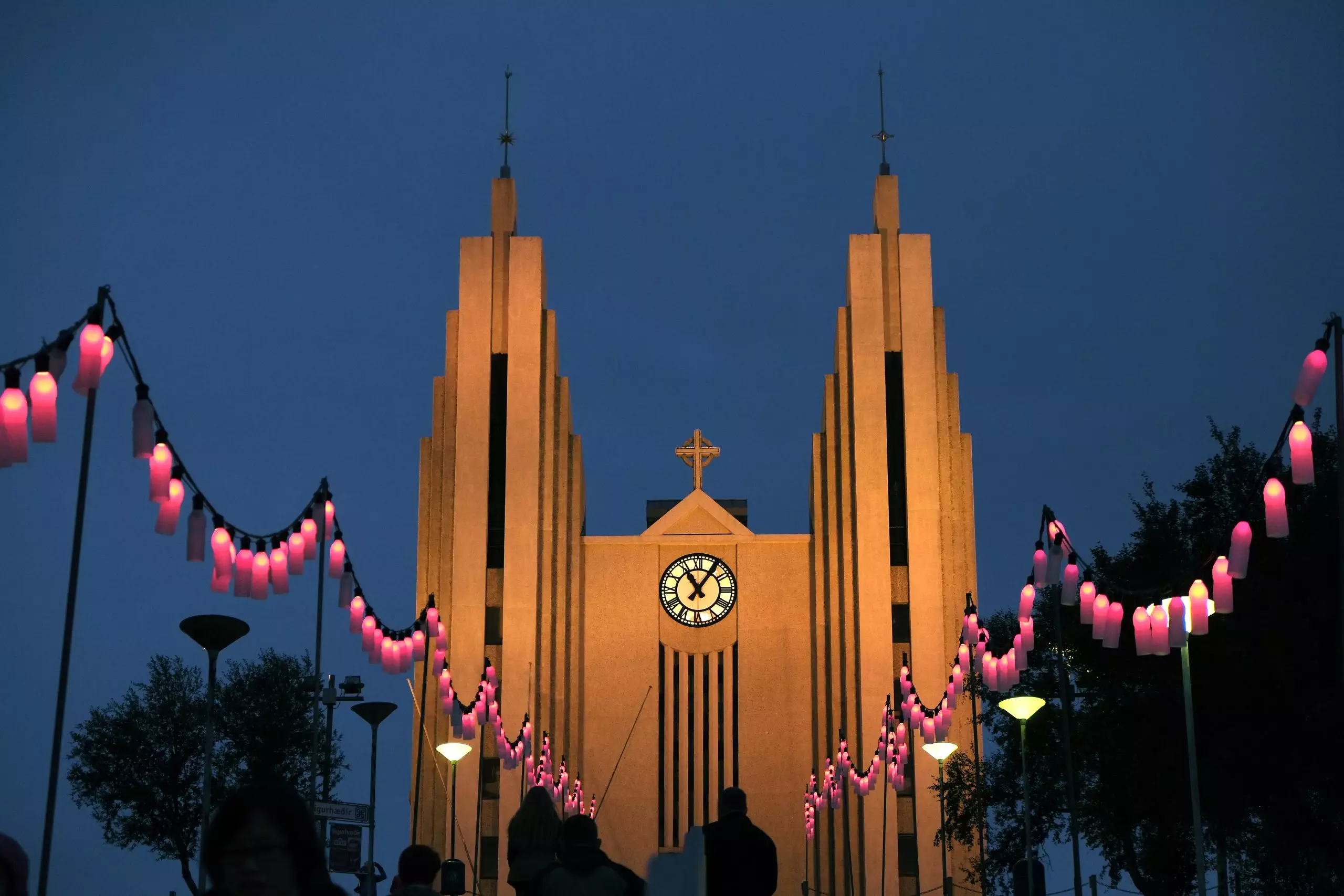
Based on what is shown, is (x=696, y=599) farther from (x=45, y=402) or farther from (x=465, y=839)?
(x=45, y=402)

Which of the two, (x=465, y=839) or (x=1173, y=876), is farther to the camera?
(x=465, y=839)

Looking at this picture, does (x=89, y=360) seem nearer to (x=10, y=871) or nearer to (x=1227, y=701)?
(x=10, y=871)

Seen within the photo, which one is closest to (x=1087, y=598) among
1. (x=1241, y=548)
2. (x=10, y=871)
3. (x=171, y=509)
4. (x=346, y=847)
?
(x=1241, y=548)

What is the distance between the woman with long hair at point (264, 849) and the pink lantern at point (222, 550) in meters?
13.7

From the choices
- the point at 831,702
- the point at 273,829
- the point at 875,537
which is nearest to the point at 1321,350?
the point at 273,829

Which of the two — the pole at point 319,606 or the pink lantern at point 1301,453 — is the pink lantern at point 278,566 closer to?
the pole at point 319,606

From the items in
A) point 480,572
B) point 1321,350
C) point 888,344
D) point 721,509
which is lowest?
point 1321,350

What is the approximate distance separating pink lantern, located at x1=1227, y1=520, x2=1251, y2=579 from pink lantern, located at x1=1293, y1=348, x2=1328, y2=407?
5.93 ft

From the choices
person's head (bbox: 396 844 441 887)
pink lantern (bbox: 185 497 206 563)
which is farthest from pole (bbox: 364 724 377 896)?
person's head (bbox: 396 844 441 887)

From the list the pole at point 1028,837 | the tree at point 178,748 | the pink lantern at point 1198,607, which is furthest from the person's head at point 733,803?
the tree at point 178,748

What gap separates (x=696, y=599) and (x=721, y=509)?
3.05 metres

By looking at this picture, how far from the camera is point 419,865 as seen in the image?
7.96m

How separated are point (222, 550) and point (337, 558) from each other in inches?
148

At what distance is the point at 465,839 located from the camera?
45344 millimetres
